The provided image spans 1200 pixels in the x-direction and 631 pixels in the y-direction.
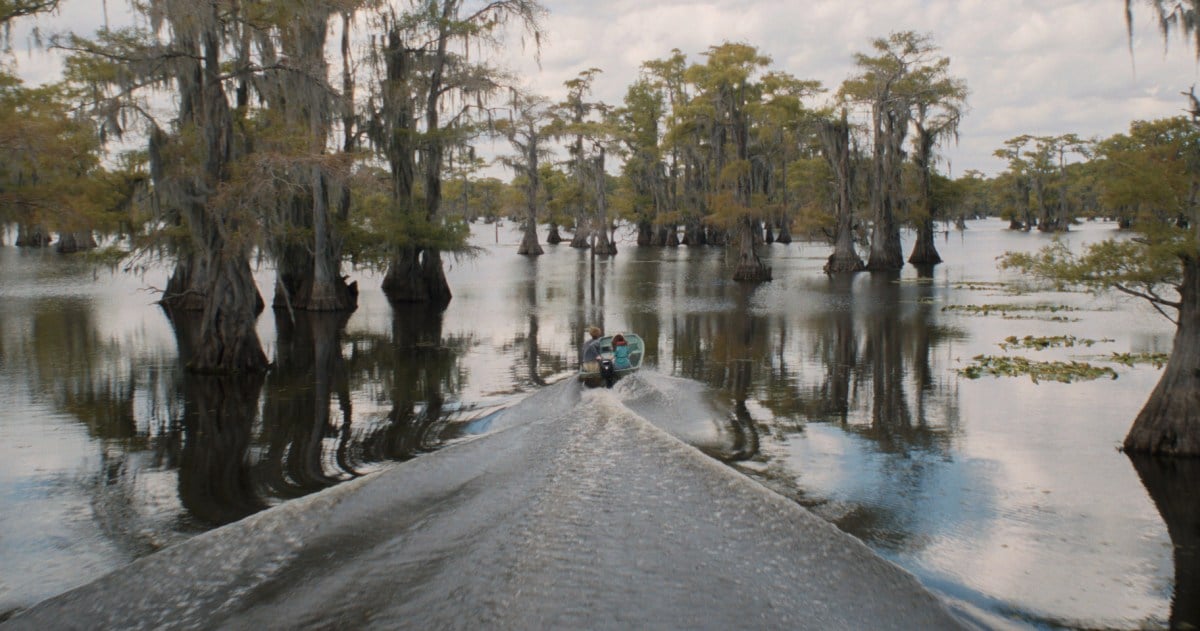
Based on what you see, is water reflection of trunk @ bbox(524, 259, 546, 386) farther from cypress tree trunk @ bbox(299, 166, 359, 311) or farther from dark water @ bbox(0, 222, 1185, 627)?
cypress tree trunk @ bbox(299, 166, 359, 311)

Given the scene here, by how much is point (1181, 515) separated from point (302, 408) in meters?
12.1

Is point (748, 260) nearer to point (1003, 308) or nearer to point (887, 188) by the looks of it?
point (887, 188)

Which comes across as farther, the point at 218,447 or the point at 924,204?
the point at 924,204

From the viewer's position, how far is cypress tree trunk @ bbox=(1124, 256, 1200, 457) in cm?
1003

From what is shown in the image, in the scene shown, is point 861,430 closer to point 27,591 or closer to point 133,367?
point 27,591

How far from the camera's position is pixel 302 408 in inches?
557

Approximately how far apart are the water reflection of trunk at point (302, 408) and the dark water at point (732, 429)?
0.20 ft

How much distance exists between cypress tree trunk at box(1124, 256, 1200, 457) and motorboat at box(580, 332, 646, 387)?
7.99m

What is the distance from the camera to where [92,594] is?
6703mm

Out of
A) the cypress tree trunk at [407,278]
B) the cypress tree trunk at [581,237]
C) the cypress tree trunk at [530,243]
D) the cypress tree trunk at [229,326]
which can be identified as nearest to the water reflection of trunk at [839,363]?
the cypress tree trunk at [229,326]

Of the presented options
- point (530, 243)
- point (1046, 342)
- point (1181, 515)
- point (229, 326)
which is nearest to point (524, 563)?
point (1181, 515)

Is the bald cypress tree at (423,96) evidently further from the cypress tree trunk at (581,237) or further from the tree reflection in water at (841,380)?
Result: the cypress tree trunk at (581,237)

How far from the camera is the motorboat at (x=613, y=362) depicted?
15266 millimetres

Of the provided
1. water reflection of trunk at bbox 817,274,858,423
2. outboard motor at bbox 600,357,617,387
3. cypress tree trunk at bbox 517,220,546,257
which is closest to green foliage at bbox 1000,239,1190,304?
water reflection of trunk at bbox 817,274,858,423
